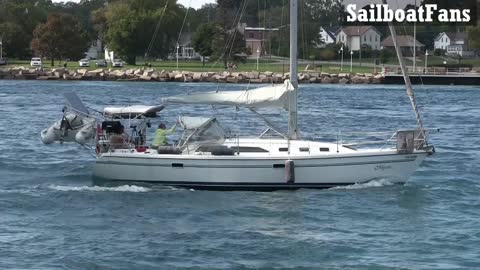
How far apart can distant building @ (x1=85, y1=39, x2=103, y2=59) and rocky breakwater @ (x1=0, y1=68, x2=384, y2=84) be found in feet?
206

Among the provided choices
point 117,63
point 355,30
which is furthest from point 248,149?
point 355,30

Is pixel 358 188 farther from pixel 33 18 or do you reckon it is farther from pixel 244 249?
pixel 33 18

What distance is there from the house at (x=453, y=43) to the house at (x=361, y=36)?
441 inches

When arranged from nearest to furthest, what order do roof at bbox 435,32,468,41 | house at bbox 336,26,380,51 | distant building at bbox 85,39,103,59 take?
house at bbox 336,26,380,51, distant building at bbox 85,39,103,59, roof at bbox 435,32,468,41

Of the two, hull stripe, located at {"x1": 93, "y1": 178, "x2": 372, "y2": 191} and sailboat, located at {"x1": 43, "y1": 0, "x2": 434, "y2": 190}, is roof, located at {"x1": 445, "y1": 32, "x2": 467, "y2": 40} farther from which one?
hull stripe, located at {"x1": 93, "y1": 178, "x2": 372, "y2": 191}

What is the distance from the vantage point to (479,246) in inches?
1023

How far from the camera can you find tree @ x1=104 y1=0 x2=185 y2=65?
138250mm

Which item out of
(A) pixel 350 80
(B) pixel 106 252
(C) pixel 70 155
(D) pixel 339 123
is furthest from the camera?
(A) pixel 350 80

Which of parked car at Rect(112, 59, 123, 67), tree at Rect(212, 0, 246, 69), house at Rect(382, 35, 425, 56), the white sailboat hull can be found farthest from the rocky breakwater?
the white sailboat hull

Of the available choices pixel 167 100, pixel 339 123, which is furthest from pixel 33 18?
pixel 167 100

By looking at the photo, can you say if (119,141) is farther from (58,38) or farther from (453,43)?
(453,43)

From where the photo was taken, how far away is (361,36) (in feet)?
600

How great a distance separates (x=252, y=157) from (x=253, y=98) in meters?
2.50

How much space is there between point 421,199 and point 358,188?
210 centimetres
